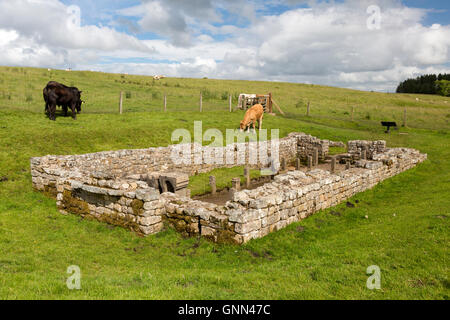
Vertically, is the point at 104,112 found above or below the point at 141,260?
above

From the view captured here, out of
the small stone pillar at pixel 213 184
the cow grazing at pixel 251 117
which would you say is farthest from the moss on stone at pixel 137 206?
the cow grazing at pixel 251 117

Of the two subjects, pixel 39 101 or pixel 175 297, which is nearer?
pixel 175 297

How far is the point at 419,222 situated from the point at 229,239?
18.8 ft

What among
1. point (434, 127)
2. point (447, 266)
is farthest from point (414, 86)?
point (447, 266)

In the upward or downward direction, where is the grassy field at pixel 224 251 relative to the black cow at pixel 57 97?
downward

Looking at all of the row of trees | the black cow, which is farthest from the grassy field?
the row of trees

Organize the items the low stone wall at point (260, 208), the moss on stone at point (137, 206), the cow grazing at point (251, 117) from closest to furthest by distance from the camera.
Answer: the low stone wall at point (260, 208)
the moss on stone at point (137, 206)
the cow grazing at point (251, 117)

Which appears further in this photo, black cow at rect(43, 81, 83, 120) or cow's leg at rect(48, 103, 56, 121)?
black cow at rect(43, 81, 83, 120)

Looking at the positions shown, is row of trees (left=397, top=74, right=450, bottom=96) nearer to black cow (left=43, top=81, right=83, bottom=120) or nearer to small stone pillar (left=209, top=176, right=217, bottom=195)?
small stone pillar (left=209, top=176, right=217, bottom=195)

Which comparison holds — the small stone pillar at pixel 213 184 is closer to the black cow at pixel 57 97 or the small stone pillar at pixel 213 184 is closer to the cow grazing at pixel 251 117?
the cow grazing at pixel 251 117

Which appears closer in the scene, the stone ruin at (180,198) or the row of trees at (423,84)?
the stone ruin at (180,198)

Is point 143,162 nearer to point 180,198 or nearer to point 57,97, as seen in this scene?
point 180,198

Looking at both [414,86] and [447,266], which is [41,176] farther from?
[414,86]

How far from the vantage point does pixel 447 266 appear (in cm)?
667
